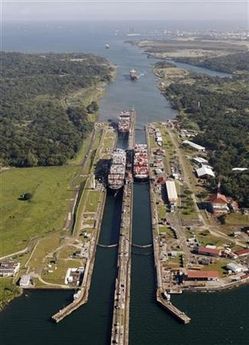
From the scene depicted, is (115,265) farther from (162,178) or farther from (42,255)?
(162,178)

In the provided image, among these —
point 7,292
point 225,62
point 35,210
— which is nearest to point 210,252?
point 7,292

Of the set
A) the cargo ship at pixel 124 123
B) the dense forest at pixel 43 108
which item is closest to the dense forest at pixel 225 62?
the dense forest at pixel 43 108

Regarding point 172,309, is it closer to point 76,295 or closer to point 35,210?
point 76,295

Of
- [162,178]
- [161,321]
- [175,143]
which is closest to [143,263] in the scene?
[161,321]

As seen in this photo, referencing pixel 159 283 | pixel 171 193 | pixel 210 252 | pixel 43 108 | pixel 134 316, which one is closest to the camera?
pixel 134 316

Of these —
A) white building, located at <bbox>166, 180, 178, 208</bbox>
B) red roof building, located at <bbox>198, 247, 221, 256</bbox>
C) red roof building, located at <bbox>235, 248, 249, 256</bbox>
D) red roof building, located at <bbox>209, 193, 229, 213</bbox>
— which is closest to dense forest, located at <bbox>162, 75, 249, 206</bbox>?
red roof building, located at <bbox>209, 193, 229, 213</bbox>

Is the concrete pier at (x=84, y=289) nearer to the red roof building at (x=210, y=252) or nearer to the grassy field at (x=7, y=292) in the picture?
the grassy field at (x=7, y=292)
